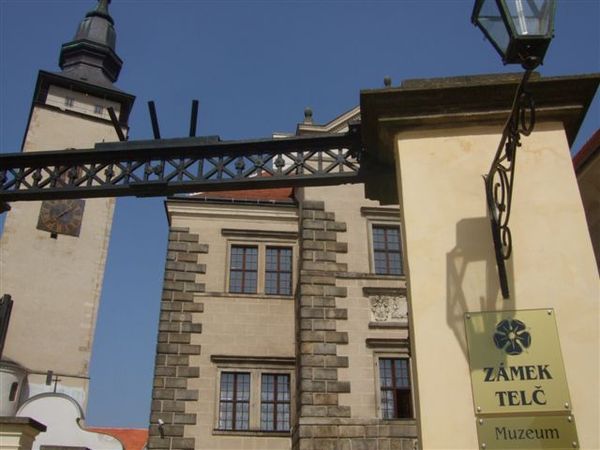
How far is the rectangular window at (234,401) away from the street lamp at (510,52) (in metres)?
12.5

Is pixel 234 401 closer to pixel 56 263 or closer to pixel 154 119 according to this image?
pixel 154 119

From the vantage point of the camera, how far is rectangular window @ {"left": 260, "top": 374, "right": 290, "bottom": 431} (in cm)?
1557

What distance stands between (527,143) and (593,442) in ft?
6.82

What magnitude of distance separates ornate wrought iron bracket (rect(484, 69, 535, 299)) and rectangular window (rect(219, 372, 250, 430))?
41.1 feet

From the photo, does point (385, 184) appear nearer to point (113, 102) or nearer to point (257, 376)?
point (257, 376)

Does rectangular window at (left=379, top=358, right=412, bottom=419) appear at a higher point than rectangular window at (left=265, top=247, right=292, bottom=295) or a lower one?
lower

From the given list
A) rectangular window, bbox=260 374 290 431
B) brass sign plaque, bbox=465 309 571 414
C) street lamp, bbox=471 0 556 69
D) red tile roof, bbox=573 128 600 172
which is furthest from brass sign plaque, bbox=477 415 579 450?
rectangular window, bbox=260 374 290 431

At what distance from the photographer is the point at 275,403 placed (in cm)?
1584

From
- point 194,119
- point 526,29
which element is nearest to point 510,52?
point 526,29

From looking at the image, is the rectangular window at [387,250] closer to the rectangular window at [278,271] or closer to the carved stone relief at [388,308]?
the carved stone relief at [388,308]

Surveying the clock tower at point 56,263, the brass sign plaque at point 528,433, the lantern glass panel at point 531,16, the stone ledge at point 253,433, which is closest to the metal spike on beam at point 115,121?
the lantern glass panel at point 531,16

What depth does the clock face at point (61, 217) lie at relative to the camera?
35.9 meters

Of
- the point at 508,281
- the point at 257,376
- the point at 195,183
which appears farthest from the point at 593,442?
the point at 257,376

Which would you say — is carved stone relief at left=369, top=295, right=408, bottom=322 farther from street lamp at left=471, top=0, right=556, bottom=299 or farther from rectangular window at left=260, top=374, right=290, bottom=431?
street lamp at left=471, top=0, right=556, bottom=299
